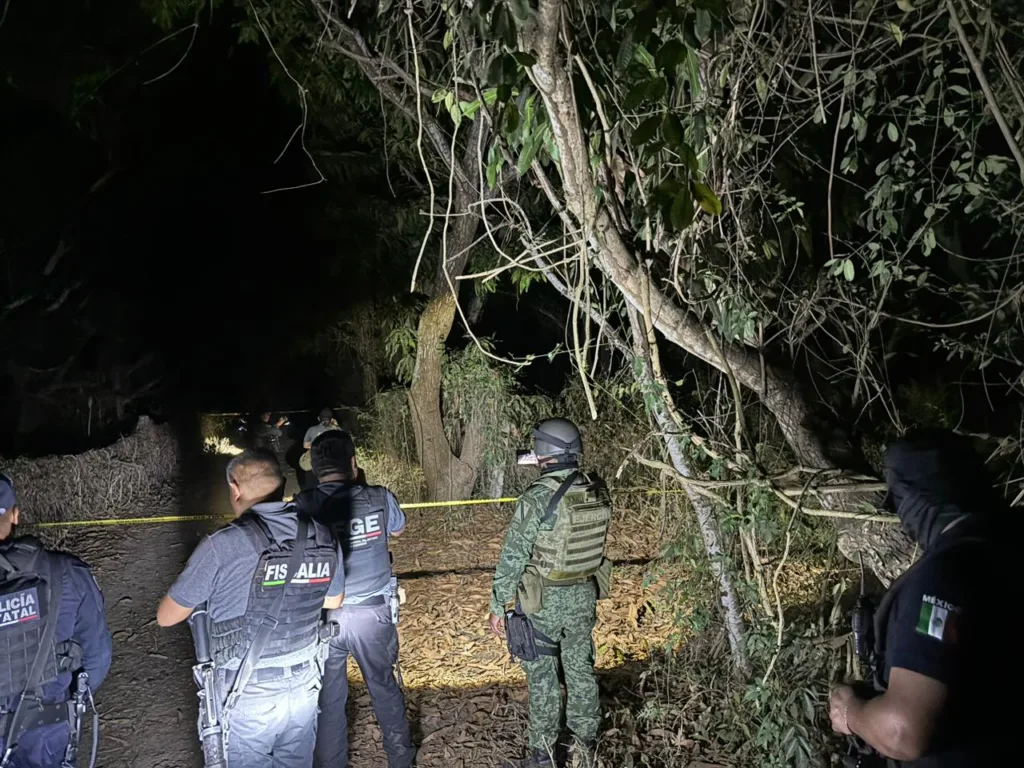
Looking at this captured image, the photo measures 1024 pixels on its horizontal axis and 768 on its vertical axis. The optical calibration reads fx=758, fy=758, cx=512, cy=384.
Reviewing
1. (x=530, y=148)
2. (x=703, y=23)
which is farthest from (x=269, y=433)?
(x=703, y=23)

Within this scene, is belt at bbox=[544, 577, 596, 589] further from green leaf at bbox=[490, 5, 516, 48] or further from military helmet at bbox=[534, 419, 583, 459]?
green leaf at bbox=[490, 5, 516, 48]

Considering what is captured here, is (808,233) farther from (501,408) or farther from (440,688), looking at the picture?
(501,408)

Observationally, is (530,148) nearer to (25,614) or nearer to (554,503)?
(554,503)

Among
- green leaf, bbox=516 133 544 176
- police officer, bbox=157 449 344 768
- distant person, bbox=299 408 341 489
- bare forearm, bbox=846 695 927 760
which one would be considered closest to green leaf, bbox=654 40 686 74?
green leaf, bbox=516 133 544 176

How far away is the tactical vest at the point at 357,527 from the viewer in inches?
158

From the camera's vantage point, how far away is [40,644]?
2932 millimetres

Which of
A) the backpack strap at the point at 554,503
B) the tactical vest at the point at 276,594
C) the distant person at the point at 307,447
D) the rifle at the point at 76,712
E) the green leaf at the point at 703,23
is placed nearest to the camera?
the green leaf at the point at 703,23

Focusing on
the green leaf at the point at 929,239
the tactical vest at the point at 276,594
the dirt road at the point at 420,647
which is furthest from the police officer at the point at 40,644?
the green leaf at the point at 929,239

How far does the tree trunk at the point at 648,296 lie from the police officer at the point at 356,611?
5.94ft

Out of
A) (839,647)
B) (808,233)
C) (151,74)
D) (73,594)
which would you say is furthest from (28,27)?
(839,647)

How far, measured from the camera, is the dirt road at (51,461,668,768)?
4.63 m

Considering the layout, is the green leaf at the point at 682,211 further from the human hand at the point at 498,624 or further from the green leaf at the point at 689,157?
the human hand at the point at 498,624

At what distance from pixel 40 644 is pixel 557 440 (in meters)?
2.46

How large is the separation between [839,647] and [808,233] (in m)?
2.03
